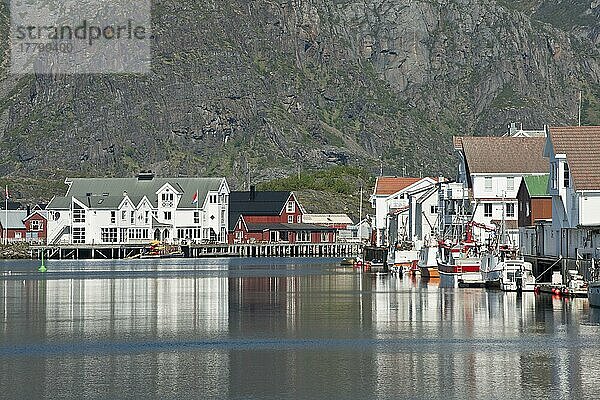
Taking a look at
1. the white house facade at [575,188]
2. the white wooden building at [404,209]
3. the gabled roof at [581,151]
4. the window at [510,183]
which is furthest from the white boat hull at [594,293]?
the white wooden building at [404,209]

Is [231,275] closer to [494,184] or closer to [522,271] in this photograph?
[494,184]

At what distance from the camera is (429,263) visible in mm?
112625

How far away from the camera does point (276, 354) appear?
52.2 m

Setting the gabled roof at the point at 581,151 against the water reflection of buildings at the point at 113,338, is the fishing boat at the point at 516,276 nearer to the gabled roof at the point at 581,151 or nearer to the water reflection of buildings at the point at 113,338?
the gabled roof at the point at 581,151

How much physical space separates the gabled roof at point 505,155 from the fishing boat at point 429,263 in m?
8.79

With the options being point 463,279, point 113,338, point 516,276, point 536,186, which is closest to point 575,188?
point 516,276

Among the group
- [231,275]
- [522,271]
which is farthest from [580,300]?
[231,275]

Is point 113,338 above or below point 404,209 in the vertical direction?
below

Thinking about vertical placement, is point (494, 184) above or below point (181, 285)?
above

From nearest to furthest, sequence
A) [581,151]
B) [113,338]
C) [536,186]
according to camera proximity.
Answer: [113,338] < [581,151] < [536,186]

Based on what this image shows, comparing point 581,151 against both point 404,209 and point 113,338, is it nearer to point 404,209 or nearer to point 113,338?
point 113,338

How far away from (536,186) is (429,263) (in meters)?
15.8

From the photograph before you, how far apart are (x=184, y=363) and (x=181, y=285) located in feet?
182

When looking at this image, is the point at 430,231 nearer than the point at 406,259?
No
